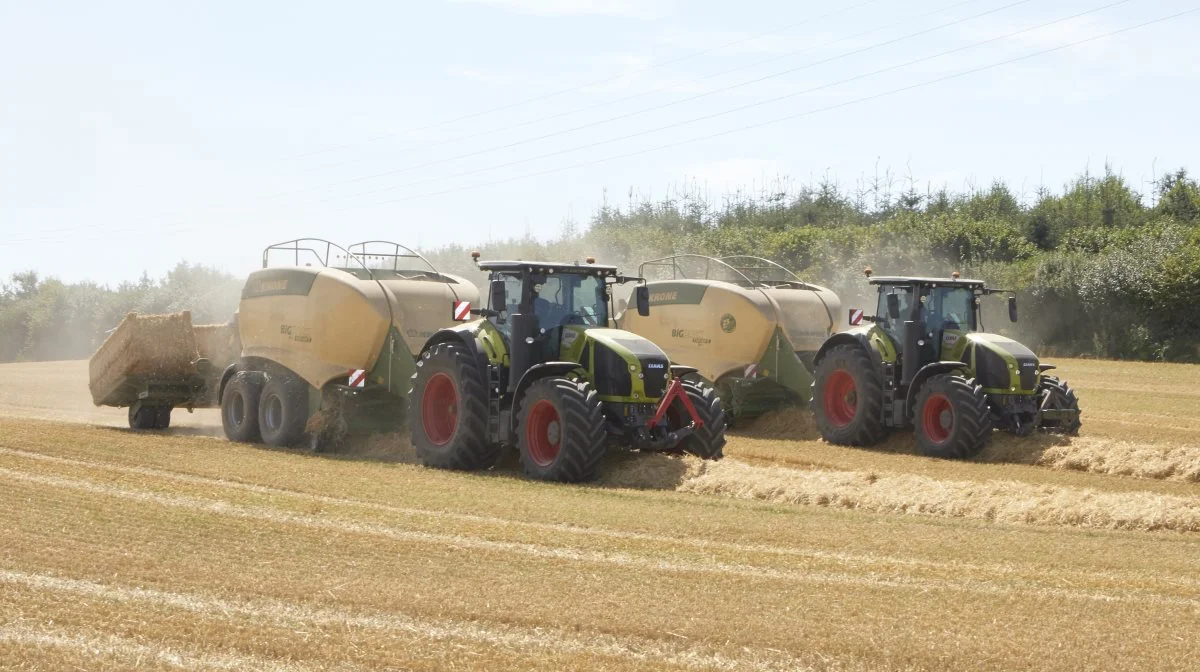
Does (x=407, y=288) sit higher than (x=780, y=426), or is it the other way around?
(x=407, y=288)

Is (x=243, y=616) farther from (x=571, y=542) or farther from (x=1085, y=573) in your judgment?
(x=1085, y=573)

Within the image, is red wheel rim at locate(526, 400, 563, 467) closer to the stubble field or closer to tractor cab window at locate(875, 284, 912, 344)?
the stubble field

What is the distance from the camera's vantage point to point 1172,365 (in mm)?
36562

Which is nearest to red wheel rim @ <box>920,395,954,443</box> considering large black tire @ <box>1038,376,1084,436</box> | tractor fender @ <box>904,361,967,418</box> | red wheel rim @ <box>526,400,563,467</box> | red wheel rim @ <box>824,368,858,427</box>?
tractor fender @ <box>904,361,967,418</box>

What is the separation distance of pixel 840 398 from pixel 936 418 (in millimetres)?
2355

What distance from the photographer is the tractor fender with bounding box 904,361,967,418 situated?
18156mm

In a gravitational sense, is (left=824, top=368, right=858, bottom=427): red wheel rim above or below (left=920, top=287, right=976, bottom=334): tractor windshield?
below

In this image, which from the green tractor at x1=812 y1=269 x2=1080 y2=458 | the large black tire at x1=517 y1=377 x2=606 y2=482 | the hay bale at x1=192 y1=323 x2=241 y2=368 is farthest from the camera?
the hay bale at x1=192 y1=323 x2=241 y2=368

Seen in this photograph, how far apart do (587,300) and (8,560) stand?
798 cm

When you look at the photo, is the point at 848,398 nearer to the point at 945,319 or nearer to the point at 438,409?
the point at 945,319

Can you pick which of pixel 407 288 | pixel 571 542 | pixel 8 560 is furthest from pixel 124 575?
pixel 407 288

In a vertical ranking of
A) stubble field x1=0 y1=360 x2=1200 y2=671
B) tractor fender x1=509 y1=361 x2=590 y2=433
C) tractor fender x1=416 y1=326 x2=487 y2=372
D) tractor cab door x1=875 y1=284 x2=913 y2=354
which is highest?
tractor cab door x1=875 y1=284 x2=913 y2=354

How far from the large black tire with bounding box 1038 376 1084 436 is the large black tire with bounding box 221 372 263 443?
11.2 m

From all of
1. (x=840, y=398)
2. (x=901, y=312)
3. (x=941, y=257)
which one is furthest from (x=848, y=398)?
(x=941, y=257)
